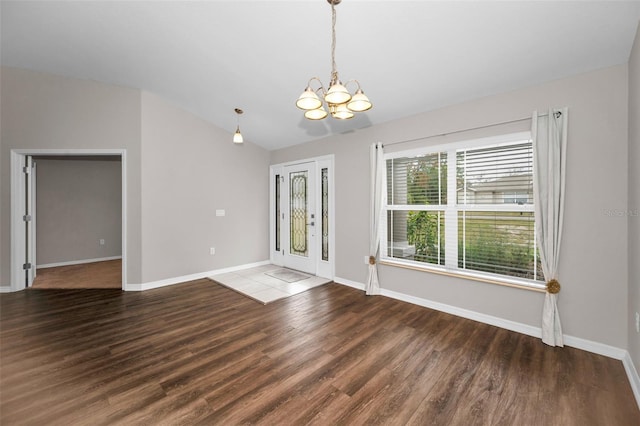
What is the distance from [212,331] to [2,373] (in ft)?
5.23

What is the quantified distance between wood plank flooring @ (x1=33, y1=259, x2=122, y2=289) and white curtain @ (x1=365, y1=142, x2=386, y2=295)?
413cm

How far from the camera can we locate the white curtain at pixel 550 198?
A: 263cm

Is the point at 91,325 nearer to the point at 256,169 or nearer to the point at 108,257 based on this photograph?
the point at 256,169

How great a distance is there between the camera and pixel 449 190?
3.45 m

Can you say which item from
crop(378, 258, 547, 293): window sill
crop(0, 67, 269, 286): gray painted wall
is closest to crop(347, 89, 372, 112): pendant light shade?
crop(378, 258, 547, 293): window sill

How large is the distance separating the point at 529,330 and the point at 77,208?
336 inches

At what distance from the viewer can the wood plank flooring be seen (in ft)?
15.3

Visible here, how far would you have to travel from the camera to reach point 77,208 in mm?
6258

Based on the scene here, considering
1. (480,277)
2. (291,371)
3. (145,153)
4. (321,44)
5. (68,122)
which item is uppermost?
(321,44)

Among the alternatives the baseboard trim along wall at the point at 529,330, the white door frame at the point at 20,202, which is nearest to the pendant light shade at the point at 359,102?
the baseboard trim along wall at the point at 529,330

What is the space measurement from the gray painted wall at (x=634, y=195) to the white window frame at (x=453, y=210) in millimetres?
662

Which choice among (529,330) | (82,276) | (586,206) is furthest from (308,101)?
(82,276)

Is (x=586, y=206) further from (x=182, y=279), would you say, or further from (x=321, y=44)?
(x=182, y=279)

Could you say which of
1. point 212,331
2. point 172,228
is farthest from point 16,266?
point 212,331
